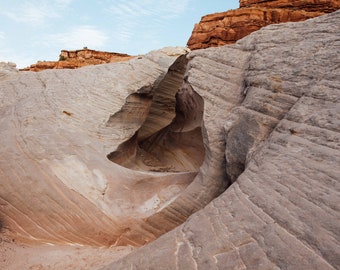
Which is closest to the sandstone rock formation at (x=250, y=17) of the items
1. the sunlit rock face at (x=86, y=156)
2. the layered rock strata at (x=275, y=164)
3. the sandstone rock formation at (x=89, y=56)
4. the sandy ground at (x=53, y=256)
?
the sandstone rock formation at (x=89, y=56)

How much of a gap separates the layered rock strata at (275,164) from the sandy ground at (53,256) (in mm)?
1325

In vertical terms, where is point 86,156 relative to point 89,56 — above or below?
above

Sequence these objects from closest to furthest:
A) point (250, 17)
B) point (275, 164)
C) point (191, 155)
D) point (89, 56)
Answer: point (275, 164) → point (191, 155) → point (250, 17) → point (89, 56)

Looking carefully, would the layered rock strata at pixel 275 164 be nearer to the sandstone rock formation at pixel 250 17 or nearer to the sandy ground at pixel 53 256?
the sandy ground at pixel 53 256

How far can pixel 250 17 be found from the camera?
26875 mm

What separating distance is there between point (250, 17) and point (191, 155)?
22216mm

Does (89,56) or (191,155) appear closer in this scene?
(191,155)

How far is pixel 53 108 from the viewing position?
20.3 ft

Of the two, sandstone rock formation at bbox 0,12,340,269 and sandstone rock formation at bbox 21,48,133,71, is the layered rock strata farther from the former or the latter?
sandstone rock formation at bbox 21,48,133,71

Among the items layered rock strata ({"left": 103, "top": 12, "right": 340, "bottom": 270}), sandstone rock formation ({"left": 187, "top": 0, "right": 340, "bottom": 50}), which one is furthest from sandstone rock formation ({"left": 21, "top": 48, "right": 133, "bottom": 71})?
layered rock strata ({"left": 103, "top": 12, "right": 340, "bottom": 270})

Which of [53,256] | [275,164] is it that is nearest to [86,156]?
[53,256]

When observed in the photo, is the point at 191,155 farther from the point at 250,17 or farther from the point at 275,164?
the point at 250,17

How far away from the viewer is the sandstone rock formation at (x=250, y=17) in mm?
25250

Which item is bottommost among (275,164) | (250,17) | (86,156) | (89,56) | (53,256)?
(53,256)
